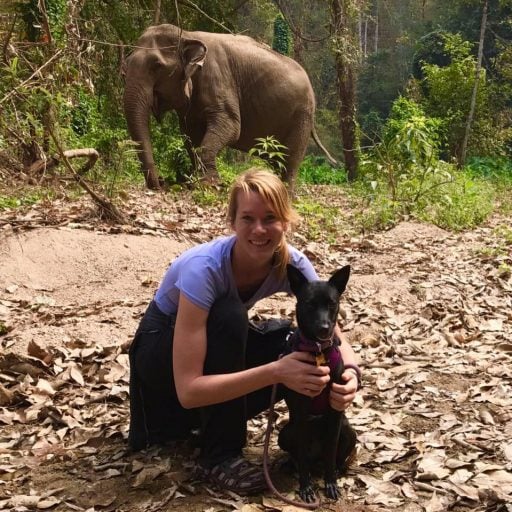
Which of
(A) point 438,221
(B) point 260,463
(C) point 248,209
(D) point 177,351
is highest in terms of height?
(C) point 248,209

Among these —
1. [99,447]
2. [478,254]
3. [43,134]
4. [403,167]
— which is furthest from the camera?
[403,167]

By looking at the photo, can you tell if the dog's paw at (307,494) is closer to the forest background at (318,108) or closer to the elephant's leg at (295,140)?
the forest background at (318,108)

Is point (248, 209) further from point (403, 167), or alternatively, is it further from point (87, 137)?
point (87, 137)

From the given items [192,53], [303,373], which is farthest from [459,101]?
[303,373]

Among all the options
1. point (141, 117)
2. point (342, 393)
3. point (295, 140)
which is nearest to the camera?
point (342, 393)

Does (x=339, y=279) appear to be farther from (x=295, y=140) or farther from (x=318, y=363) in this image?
(x=295, y=140)

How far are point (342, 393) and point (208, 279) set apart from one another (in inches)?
25.7

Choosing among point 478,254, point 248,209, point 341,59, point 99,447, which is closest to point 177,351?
point 248,209

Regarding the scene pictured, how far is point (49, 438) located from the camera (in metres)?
3.20

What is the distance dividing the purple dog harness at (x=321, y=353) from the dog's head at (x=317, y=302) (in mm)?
25

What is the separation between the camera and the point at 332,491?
8.30ft

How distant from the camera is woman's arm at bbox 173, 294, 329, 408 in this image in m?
2.23

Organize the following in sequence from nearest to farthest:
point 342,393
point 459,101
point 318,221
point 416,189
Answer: point 342,393 → point 318,221 → point 416,189 → point 459,101

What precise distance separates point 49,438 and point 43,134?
3.38 m
